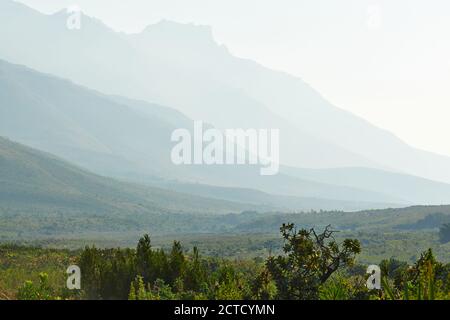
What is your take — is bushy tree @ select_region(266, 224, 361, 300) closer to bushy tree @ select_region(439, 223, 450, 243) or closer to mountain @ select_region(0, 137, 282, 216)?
bushy tree @ select_region(439, 223, 450, 243)

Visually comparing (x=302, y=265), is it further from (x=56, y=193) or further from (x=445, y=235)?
(x=56, y=193)

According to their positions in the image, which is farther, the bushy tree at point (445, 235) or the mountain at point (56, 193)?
the mountain at point (56, 193)

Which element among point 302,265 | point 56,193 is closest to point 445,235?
point 302,265

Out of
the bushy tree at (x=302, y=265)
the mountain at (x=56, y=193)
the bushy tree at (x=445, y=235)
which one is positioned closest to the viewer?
the bushy tree at (x=302, y=265)

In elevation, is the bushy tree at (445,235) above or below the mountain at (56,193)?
below

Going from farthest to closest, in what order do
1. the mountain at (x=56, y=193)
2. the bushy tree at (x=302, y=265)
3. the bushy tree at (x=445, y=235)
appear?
the mountain at (x=56, y=193)
the bushy tree at (x=445, y=235)
the bushy tree at (x=302, y=265)

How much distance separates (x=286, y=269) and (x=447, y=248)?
58.9m

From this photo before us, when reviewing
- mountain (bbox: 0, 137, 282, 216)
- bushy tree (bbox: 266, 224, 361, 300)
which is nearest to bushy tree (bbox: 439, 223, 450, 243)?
bushy tree (bbox: 266, 224, 361, 300)

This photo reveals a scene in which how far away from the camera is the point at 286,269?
53.7 ft

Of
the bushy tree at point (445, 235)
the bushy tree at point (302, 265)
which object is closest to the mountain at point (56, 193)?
the bushy tree at point (445, 235)

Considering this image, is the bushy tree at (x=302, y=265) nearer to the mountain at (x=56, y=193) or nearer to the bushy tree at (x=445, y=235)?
the bushy tree at (x=445, y=235)

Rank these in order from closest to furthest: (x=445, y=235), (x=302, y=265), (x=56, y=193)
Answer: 1. (x=302, y=265)
2. (x=445, y=235)
3. (x=56, y=193)
